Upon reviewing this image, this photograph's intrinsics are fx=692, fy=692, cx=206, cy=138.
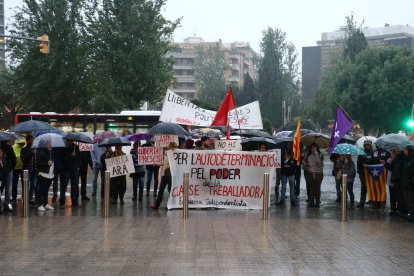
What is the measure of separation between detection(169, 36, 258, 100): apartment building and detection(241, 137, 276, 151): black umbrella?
116m

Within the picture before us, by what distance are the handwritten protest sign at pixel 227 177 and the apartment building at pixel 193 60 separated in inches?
4727

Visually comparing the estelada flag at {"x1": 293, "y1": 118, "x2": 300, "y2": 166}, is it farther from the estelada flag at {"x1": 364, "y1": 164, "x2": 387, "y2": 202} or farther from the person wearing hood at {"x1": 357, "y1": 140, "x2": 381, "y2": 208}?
the estelada flag at {"x1": 364, "y1": 164, "x2": 387, "y2": 202}

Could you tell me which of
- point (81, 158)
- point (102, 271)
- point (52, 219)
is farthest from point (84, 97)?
point (102, 271)

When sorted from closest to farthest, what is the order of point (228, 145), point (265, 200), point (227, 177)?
point (265, 200) → point (227, 177) → point (228, 145)

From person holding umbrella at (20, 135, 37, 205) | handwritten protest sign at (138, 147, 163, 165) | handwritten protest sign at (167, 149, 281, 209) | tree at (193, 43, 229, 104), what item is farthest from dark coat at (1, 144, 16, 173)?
tree at (193, 43, 229, 104)

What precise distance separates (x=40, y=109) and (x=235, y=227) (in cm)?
4106

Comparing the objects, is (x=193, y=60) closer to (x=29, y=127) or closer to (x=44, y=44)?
(x=44, y=44)

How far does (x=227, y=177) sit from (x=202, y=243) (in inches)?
217

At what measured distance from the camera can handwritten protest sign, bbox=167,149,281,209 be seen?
16.4m

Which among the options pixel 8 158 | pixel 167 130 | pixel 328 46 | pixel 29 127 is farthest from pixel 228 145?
pixel 328 46

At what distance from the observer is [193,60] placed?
146 meters

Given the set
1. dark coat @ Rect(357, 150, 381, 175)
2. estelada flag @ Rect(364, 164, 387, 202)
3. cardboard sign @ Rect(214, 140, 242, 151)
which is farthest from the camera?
cardboard sign @ Rect(214, 140, 242, 151)

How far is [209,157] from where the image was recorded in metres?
16.5

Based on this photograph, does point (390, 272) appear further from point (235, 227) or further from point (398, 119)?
point (398, 119)
